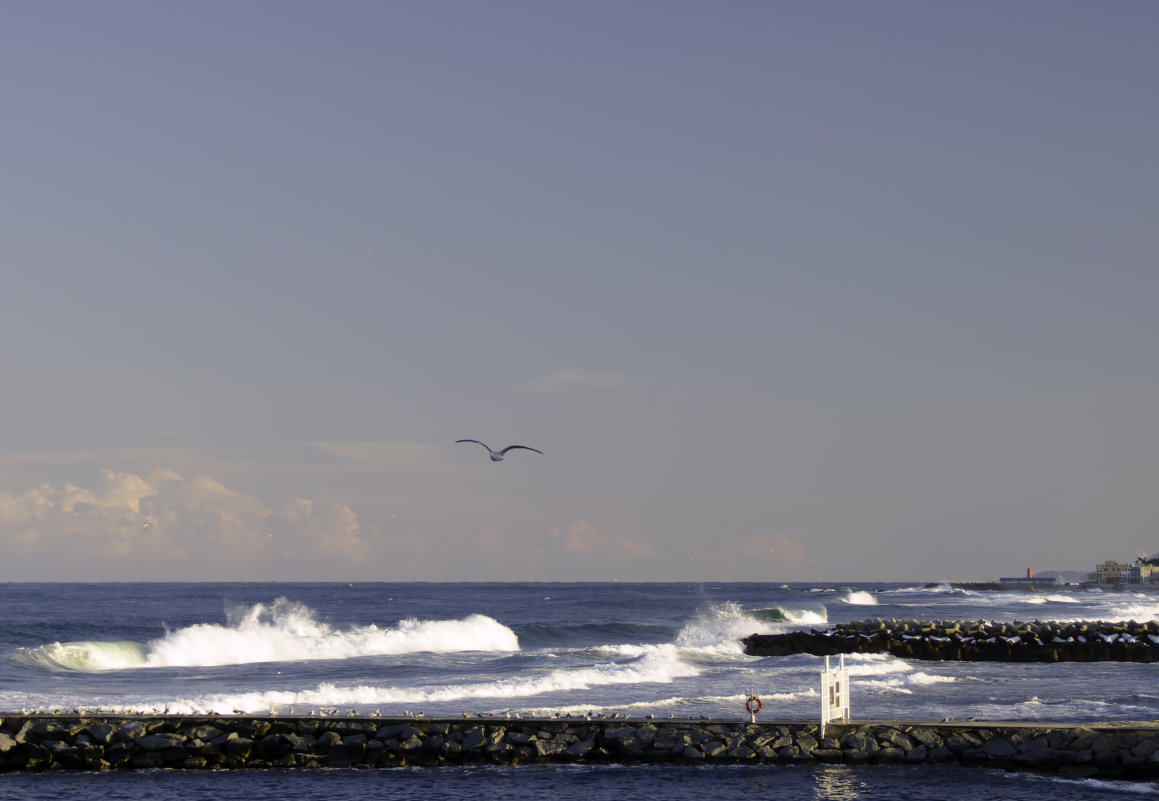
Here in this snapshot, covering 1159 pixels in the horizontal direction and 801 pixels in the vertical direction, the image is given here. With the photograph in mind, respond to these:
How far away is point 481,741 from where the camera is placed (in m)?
22.6

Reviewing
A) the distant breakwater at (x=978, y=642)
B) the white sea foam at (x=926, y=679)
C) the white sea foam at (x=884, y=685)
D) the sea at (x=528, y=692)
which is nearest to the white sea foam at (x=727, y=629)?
the sea at (x=528, y=692)

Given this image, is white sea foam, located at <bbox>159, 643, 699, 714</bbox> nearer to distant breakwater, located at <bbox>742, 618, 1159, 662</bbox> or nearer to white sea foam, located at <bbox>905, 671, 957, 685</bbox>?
white sea foam, located at <bbox>905, 671, 957, 685</bbox>

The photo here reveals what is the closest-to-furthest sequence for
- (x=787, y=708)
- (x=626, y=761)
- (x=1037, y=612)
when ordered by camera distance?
(x=626, y=761) → (x=787, y=708) → (x=1037, y=612)

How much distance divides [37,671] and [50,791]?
25.1 m

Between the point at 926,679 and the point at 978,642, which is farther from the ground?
the point at 978,642

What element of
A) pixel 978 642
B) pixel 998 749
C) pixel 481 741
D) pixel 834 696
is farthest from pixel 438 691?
pixel 978 642

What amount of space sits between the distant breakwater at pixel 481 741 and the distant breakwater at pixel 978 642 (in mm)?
22835

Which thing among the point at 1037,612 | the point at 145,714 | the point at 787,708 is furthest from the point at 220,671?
the point at 1037,612

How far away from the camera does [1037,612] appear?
295 ft

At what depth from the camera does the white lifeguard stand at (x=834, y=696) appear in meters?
22.4

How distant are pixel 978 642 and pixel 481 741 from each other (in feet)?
93.4

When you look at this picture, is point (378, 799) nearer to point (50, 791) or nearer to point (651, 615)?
point (50, 791)

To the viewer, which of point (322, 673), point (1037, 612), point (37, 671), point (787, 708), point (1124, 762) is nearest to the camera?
point (1124, 762)

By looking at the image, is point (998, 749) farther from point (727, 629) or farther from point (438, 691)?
point (727, 629)
